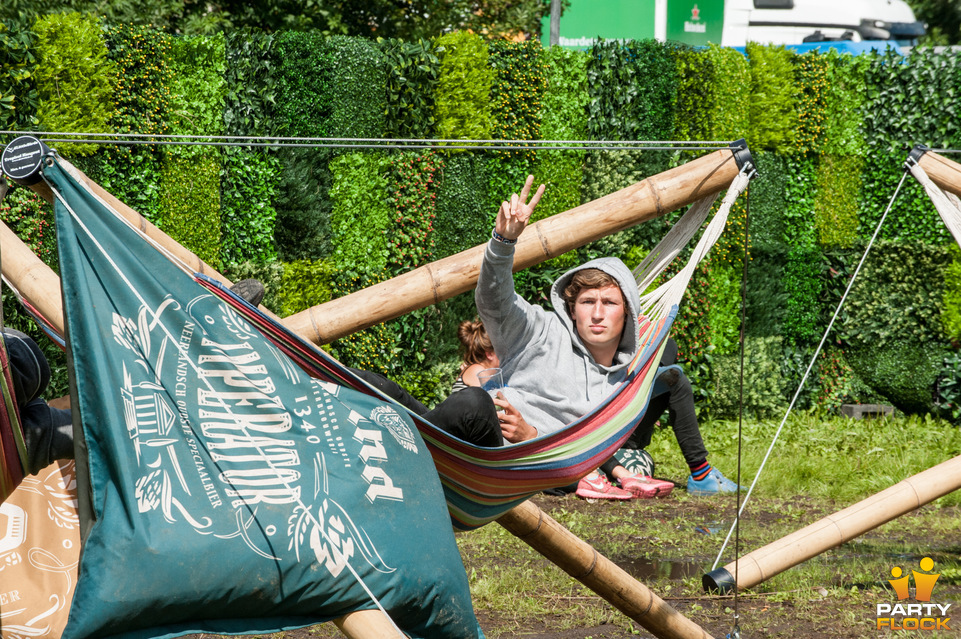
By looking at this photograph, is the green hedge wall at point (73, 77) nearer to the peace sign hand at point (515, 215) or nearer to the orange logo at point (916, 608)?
the peace sign hand at point (515, 215)

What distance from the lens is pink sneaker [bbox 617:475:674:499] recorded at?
17.5 ft

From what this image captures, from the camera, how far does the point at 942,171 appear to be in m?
3.52

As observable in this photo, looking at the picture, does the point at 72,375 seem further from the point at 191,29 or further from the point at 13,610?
the point at 191,29

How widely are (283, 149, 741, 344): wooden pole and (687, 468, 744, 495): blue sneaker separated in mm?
2847

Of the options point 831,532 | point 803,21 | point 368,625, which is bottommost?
point 831,532

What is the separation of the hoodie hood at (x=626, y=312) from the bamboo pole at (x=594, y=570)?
56 cm

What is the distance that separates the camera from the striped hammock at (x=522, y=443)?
2205 millimetres

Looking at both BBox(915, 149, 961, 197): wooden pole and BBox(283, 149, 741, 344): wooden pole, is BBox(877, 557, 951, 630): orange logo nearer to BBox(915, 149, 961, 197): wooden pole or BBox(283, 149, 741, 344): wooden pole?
BBox(915, 149, 961, 197): wooden pole

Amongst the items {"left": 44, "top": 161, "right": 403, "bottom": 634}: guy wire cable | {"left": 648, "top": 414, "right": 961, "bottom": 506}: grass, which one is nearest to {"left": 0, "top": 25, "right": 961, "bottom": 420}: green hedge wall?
{"left": 648, "top": 414, "right": 961, "bottom": 506}: grass

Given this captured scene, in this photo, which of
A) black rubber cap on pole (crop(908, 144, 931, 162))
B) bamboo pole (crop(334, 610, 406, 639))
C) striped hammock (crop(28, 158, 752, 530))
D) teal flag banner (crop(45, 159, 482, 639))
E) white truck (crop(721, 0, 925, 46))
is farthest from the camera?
white truck (crop(721, 0, 925, 46))

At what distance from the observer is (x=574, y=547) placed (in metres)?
2.99

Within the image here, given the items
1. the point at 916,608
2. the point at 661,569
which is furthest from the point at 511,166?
the point at 916,608

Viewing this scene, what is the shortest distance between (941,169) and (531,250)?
1798mm

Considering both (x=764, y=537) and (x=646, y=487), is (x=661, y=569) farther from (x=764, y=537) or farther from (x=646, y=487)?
(x=646, y=487)
